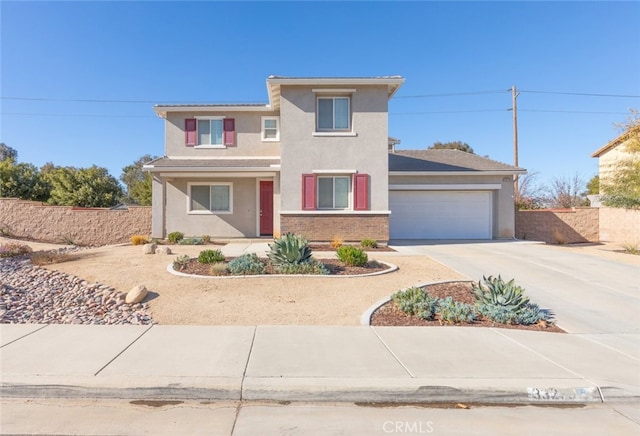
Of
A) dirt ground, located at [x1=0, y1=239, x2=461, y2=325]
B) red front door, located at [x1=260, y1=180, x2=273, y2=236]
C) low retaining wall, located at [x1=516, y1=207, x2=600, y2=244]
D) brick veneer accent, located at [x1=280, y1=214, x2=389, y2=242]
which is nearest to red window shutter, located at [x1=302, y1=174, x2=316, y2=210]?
brick veneer accent, located at [x1=280, y1=214, x2=389, y2=242]

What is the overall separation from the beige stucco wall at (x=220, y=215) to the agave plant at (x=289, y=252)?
7.42 meters

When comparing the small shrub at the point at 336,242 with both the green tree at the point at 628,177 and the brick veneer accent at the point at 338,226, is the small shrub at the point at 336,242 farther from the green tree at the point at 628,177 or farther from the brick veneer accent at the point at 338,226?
the green tree at the point at 628,177

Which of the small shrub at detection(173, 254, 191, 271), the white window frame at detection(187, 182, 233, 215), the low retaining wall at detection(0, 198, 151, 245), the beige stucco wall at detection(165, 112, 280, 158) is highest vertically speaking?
the beige stucco wall at detection(165, 112, 280, 158)

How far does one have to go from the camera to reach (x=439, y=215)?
1659 centimetres

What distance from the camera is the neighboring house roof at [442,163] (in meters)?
16.4

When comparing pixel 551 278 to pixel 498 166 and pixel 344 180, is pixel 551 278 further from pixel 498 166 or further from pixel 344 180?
pixel 498 166

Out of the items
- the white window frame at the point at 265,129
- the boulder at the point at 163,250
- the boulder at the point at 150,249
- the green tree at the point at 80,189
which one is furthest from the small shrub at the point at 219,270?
the green tree at the point at 80,189

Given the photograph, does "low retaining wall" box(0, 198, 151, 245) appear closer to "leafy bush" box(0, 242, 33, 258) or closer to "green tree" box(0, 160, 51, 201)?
"leafy bush" box(0, 242, 33, 258)

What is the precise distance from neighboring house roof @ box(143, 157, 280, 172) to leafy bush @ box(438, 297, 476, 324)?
A: 9.80m

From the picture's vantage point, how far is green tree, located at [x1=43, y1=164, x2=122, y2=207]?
72.3 ft

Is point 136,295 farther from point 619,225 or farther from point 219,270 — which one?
point 619,225

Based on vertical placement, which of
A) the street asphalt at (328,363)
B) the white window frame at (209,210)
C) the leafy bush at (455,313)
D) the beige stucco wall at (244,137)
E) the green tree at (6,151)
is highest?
the green tree at (6,151)

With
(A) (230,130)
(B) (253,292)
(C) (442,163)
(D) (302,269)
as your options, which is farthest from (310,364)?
(C) (442,163)

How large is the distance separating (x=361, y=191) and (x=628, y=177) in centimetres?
1018
